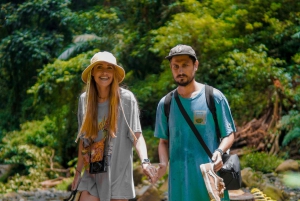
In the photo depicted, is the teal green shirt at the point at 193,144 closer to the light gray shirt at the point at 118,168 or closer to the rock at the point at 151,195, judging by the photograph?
the light gray shirt at the point at 118,168

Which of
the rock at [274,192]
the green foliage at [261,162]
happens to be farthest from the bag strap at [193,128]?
the green foliage at [261,162]

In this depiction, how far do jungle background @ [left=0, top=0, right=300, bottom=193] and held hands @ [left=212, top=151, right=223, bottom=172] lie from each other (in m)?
8.73

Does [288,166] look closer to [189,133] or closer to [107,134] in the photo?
[107,134]

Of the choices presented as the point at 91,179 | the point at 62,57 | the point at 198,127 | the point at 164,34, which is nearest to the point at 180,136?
the point at 198,127

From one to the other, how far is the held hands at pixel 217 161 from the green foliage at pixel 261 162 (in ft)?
28.0

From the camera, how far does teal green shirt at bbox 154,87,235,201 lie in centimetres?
410

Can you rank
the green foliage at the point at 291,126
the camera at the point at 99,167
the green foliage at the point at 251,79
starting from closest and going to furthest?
the camera at the point at 99,167
the green foliage at the point at 291,126
the green foliage at the point at 251,79

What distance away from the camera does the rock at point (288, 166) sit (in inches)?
457

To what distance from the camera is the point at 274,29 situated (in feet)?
49.4

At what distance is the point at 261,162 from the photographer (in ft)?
40.8

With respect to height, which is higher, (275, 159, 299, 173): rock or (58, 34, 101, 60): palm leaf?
(58, 34, 101, 60): palm leaf

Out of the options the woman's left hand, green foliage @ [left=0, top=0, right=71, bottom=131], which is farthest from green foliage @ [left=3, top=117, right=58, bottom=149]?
the woman's left hand

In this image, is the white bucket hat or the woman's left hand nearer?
the woman's left hand

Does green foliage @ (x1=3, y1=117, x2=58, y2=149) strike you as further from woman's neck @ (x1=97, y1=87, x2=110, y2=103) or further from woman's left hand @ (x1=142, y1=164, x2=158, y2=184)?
woman's left hand @ (x1=142, y1=164, x2=158, y2=184)
